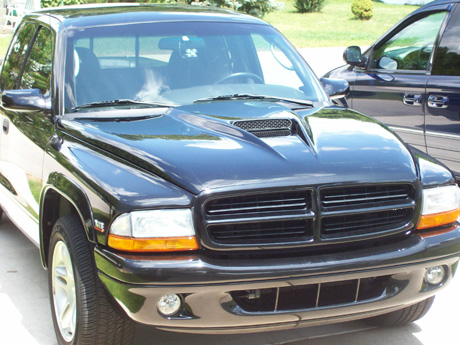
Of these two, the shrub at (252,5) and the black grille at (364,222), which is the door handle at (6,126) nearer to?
the black grille at (364,222)

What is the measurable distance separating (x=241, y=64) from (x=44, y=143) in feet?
4.59

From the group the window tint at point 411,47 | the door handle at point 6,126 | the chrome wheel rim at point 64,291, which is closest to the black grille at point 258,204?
the chrome wheel rim at point 64,291

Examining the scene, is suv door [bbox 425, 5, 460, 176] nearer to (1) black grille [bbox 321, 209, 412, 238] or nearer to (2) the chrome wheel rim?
(1) black grille [bbox 321, 209, 412, 238]

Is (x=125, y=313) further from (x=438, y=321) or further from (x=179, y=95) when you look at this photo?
(x=438, y=321)

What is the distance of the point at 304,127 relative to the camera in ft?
12.5

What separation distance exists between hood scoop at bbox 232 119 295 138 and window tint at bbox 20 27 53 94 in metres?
1.36

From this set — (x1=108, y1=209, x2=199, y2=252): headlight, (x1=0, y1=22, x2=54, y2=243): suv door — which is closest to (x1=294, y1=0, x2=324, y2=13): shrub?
(x1=0, y1=22, x2=54, y2=243): suv door

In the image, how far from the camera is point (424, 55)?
274 inches

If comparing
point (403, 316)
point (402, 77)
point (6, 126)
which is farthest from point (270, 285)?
point (402, 77)

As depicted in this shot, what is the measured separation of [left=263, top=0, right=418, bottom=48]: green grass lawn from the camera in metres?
27.5

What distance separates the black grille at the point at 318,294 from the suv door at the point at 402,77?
11.7 ft

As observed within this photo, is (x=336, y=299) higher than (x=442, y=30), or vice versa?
(x=442, y=30)

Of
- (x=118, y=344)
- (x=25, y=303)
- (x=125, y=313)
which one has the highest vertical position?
(x=125, y=313)

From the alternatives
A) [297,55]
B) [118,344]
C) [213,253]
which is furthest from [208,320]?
[297,55]
